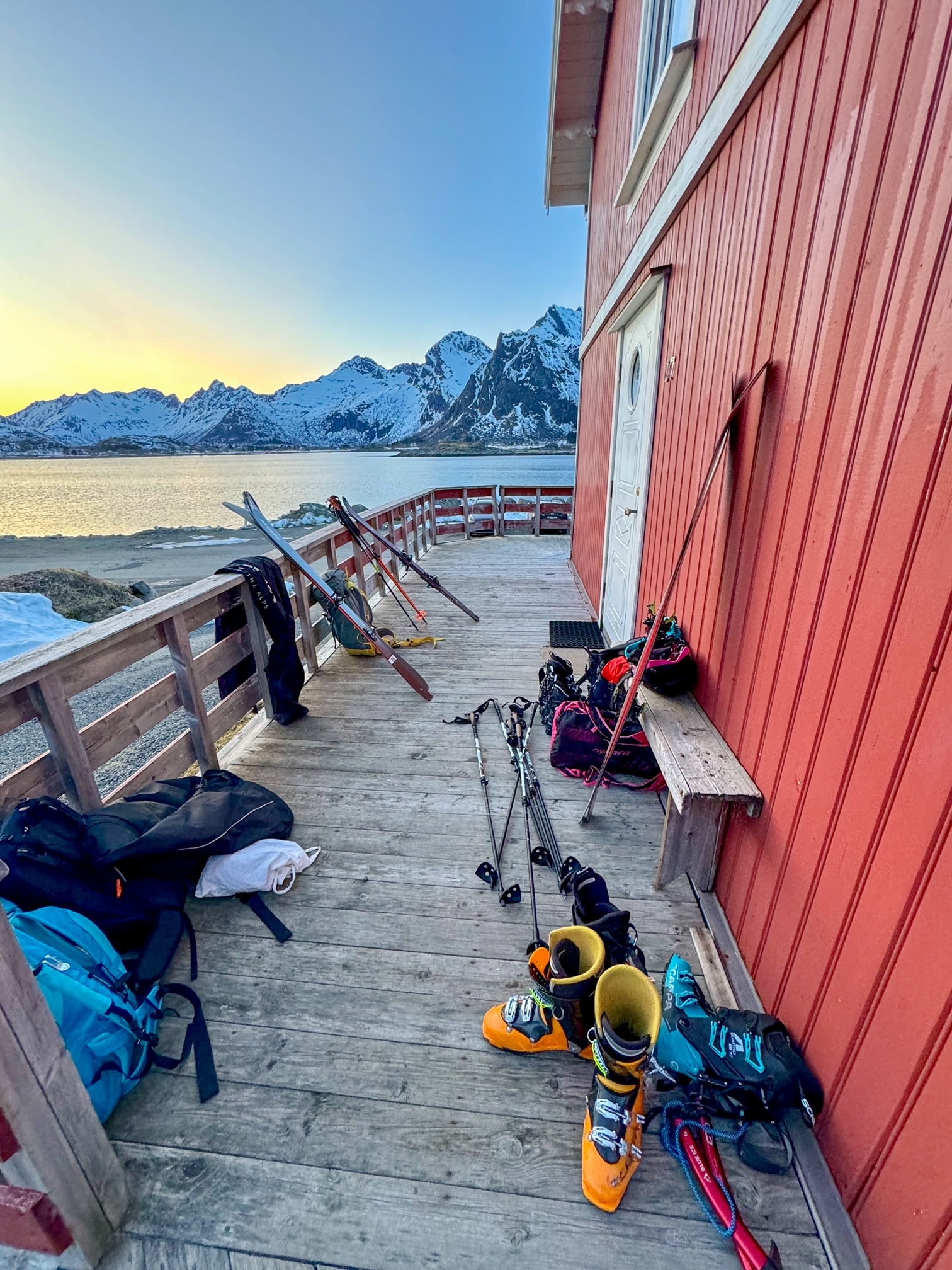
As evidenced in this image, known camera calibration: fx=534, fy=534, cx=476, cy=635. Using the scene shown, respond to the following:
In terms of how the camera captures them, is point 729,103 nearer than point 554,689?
Yes

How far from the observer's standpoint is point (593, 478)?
549 centimetres

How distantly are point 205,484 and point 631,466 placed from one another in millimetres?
72244

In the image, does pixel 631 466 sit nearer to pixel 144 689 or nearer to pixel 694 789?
pixel 694 789

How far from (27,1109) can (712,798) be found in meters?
1.63

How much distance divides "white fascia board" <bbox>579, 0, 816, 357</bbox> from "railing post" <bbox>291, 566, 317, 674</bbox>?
2.94 meters

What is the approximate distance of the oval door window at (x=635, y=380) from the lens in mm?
3576

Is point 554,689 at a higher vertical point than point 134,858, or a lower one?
lower

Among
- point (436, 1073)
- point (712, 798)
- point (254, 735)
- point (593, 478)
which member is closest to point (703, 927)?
point (712, 798)

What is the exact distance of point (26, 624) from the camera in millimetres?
6484

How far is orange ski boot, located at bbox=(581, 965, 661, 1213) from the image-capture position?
112 cm

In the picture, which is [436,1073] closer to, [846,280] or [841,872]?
[841,872]

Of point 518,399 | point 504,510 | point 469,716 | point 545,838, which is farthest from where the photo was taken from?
point 518,399

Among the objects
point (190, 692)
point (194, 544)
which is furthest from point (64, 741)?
point (194, 544)

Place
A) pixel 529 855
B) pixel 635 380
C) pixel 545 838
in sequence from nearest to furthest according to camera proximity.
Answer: pixel 529 855 → pixel 545 838 → pixel 635 380
